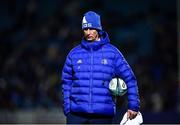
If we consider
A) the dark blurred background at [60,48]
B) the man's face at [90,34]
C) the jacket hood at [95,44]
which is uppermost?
the dark blurred background at [60,48]

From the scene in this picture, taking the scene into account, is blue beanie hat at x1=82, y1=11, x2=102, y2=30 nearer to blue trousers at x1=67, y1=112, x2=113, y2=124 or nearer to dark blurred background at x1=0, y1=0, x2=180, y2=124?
blue trousers at x1=67, y1=112, x2=113, y2=124

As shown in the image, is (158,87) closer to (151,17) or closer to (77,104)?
(151,17)

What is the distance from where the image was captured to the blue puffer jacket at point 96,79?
772cm

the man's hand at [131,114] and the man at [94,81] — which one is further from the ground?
the man at [94,81]

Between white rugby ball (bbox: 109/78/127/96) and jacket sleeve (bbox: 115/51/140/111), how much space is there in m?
0.07

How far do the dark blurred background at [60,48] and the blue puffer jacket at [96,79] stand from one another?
29.9 feet

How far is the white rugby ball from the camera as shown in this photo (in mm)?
7719

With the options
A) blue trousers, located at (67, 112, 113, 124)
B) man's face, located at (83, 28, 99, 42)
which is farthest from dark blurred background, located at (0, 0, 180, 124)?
man's face, located at (83, 28, 99, 42)

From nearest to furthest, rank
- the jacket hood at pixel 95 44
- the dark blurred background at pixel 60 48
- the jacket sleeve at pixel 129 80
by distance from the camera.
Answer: the jacket sleeve at pixel 129 80, the jacket hood at pixel 95 44, the dark blurred background at pixel 60 48

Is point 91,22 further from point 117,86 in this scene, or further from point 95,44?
point 117,86

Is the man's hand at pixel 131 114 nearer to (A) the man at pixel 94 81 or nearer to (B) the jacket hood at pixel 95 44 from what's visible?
(A) the man at pixel 94 81

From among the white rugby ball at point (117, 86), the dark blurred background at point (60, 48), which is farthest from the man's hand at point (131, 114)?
the dark blurred background at point (60, 48)

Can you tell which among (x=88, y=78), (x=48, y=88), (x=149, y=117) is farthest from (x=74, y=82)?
(x=48, y=88)

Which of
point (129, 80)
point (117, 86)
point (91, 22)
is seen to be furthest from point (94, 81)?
point (91, 22)
